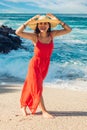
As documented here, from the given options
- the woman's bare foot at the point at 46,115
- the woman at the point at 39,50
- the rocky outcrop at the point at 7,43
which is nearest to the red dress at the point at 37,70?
the woman at the point at 39,50

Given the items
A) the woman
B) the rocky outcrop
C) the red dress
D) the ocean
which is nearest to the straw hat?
the woman

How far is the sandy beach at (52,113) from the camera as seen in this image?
20.9 feet

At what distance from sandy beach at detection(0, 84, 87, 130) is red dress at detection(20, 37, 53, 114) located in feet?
0.78

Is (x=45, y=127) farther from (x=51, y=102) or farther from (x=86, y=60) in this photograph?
(x=86, y=60)

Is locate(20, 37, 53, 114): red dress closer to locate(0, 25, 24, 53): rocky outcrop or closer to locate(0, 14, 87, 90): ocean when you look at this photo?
locate(0, 14, 87, 90): ocean

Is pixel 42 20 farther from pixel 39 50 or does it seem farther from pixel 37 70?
pixel 37 70

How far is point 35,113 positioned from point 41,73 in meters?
0.56

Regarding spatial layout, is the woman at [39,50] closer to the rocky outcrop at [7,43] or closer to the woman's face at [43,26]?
the woman's face at [43,26]

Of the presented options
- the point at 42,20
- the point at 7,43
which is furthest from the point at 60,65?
the point at 42,20

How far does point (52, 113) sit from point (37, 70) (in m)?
0.65

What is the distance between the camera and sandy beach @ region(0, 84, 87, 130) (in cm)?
637

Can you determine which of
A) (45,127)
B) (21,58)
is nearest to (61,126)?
(45,127)

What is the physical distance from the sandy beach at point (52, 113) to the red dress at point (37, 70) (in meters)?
0.24

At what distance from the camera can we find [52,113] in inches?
275
